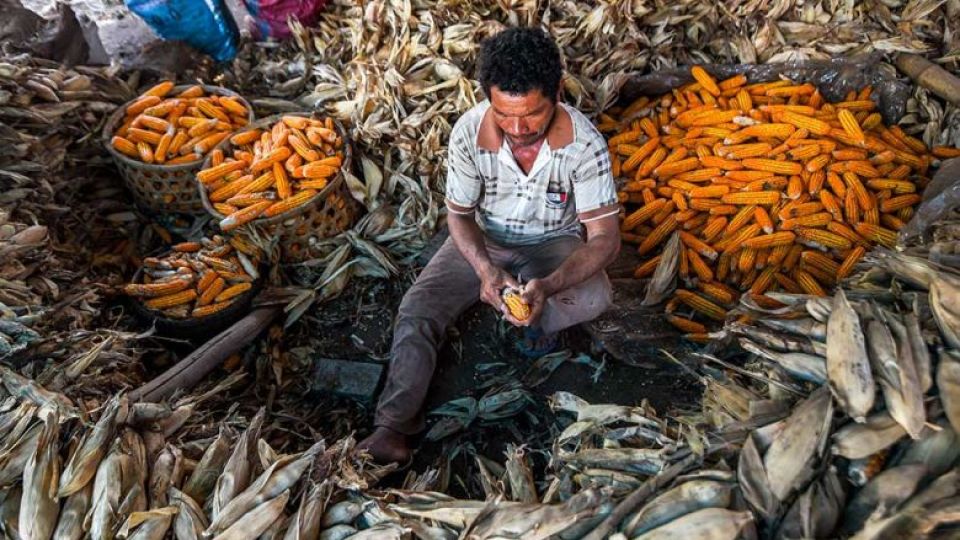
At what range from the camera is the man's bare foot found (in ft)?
10.7

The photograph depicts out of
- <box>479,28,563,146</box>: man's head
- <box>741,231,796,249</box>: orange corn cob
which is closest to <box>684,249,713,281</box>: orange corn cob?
<box>741,231,796,249</box>: orange corn cob

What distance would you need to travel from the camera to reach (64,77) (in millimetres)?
4539

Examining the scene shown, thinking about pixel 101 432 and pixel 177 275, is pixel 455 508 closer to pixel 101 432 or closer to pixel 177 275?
pixel 101 432

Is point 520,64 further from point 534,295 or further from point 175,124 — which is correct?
point 175,124

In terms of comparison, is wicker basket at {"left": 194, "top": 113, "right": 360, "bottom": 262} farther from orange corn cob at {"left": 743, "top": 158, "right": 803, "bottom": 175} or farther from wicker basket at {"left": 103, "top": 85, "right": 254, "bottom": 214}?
orange corn cob at {"left": 743, "top": 158, "right": 803, "bottom": 175}

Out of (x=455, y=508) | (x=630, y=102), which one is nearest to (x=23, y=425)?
(x=455, y=508)

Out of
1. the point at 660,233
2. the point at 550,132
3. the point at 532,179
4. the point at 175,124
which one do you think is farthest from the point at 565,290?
the point at 175,124

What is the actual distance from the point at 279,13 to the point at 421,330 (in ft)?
10.5

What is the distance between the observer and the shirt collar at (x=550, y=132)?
10.2 feet

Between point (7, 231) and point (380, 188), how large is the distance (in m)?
2.12

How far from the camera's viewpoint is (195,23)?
5.24m

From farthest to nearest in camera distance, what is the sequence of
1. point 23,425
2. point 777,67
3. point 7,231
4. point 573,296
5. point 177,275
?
point 777,67 → point 177,275 → point 573,296 → point 7,231 → point 23,425

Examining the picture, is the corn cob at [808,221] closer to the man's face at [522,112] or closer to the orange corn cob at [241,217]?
the man's face at [522,112]

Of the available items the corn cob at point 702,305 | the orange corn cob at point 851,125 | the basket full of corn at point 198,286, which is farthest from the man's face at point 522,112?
the orange corn cob at point 851,125
